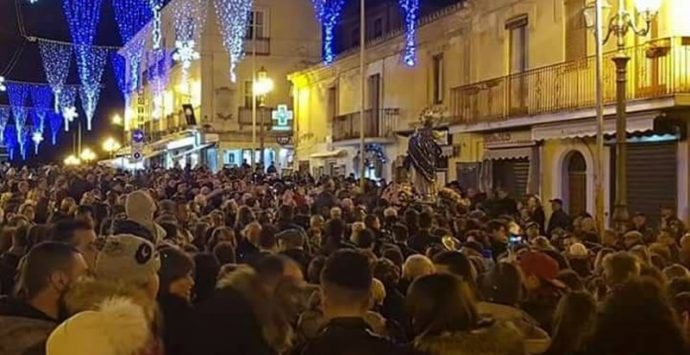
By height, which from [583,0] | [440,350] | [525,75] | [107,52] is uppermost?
[107,52]

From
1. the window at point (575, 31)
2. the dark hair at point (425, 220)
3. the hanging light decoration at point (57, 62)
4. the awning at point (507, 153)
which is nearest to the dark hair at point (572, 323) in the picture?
the dark hair at point (425, 220)

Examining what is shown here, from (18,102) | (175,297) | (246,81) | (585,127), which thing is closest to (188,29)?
(246,81)

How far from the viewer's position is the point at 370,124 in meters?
36.2

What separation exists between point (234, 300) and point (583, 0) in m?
18.9

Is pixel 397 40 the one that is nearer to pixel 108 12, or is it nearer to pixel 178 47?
pixel 178 47

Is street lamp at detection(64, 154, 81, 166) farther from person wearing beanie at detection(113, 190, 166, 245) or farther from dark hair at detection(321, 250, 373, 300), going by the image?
dark hair at detection(321, 250, 373, 300)

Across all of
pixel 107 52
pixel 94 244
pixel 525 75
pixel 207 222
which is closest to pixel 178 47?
pixel 107 52

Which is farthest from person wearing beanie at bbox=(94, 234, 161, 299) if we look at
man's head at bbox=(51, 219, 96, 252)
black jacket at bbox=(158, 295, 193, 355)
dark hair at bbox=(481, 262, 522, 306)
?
man's head at bbox=(51, 219, 96, 252)

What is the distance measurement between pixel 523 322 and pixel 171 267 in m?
2.04

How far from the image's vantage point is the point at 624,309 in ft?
15.7

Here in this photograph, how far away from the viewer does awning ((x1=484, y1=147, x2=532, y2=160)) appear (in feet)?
82.2

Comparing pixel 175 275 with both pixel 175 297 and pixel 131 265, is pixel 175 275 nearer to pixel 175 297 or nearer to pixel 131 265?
pixel 175 297

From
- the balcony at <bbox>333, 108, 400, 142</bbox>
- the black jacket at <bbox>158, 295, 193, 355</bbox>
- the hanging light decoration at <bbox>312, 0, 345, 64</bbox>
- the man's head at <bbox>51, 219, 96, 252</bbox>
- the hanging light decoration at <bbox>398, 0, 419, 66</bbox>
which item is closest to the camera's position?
the black jacket at <bbox>158, 295, 193, 355</bbox>

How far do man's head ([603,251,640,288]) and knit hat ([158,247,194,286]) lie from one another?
304 centimetres
